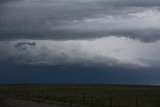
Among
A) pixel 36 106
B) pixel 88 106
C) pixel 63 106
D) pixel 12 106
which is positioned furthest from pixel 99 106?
pixel 12 106

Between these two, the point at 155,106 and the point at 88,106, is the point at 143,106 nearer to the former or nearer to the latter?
the point at 155,106

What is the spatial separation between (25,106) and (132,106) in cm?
1215

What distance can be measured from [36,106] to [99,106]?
280 inches

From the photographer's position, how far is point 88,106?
39.8 m

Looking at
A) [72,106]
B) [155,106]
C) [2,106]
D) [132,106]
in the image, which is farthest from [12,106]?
[155,106]

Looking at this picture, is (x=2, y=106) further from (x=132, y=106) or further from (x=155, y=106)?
(x=155, y=106)

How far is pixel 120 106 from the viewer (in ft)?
130

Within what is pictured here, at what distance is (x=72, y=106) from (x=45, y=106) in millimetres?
3082

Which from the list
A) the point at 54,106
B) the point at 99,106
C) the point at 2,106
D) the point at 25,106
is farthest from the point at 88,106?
the point at 2,106

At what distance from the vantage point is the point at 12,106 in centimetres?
4075

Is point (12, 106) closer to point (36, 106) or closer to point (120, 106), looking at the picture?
point (36, 106)

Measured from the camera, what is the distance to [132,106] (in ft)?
130

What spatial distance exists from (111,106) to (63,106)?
5.36m

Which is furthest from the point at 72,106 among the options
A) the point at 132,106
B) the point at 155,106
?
the point at 155,106
